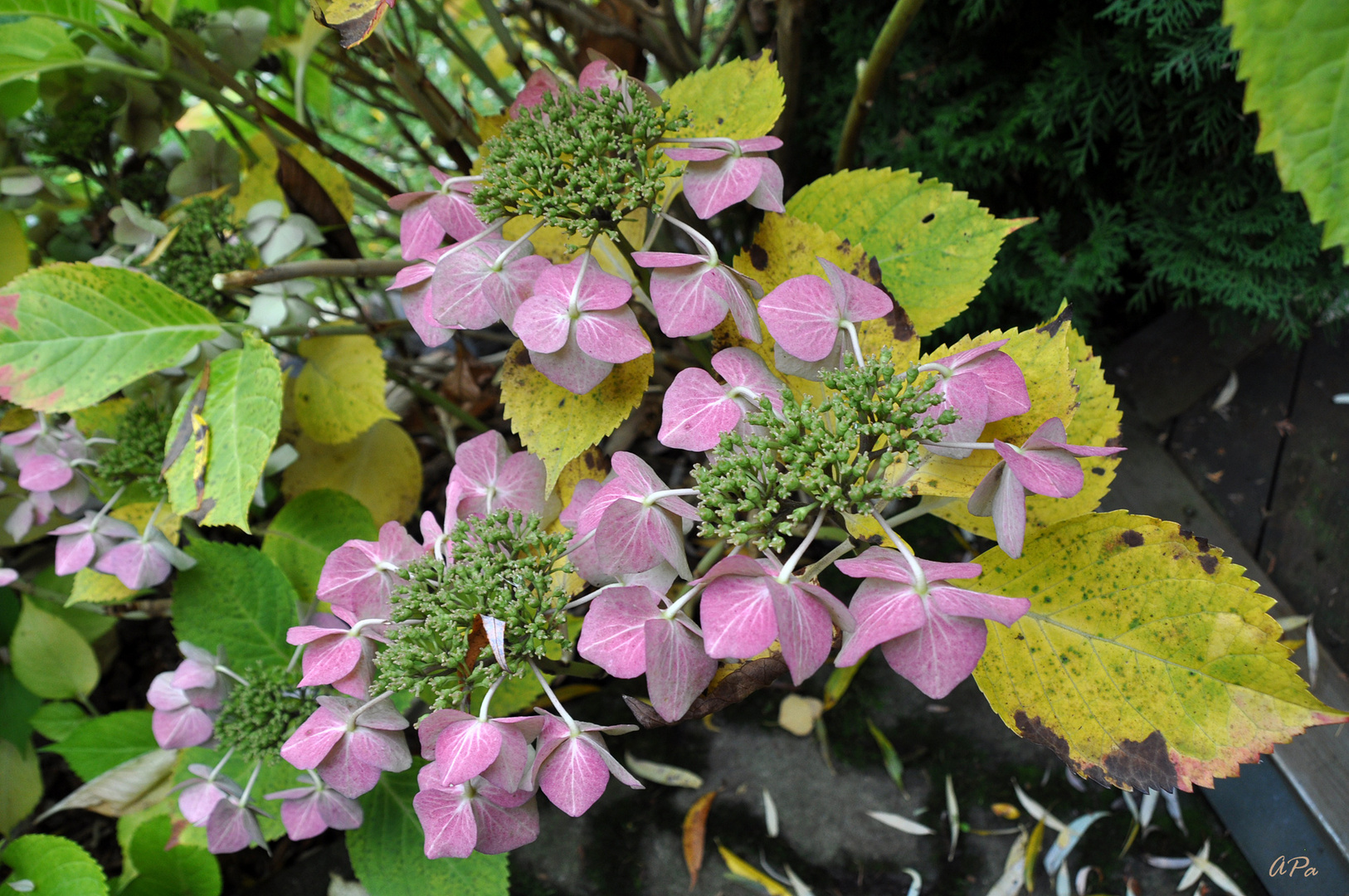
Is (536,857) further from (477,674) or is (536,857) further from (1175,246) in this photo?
(1175,246)

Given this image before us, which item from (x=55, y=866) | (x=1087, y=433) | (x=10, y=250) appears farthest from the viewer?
(x=10, y=250)

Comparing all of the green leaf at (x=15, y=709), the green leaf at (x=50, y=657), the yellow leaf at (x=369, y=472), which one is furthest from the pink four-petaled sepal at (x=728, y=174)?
the green leaf at (x=15, y=709)

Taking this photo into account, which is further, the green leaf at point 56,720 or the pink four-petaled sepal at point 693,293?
the green leaf at point 56,720

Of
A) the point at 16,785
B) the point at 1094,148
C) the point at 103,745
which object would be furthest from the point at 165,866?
the point at 1094,148

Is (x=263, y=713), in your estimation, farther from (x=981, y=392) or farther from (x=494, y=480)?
(x=981, y=392)

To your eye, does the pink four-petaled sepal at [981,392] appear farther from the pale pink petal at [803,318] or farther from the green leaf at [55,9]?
the green leaf at [55,9]

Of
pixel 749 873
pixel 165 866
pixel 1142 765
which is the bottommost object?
pixel 749 873
